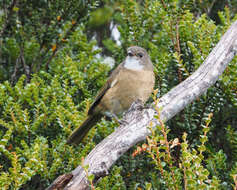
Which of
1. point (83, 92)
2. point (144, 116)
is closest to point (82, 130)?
point (83, 92)

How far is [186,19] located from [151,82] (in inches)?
33.3

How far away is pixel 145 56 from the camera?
3955mm

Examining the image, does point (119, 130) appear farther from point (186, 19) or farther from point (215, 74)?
point (186, 19)

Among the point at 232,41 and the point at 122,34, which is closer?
the point at 232,41

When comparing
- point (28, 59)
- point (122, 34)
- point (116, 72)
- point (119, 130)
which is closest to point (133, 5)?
point (122, 34)

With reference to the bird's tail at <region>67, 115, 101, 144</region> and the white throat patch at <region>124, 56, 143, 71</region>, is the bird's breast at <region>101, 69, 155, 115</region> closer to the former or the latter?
the white throat patch at <region>124, 56, 143, 71</region>

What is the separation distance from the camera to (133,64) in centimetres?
387

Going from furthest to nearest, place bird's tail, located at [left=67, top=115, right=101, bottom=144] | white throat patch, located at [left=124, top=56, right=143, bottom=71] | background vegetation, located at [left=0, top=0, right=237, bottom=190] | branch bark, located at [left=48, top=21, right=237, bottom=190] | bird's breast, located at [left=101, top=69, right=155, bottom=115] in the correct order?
1. white throat patch, located at [left=124, top=56, right=143, bottom=71]
2. bird's breast, located at [left=101, top=69, right=155, bottom=115]
3. bird's tail, located at [left=67, top=115, right=101, bottom=144]
4. background vegetation, located at [left=0, top=0, right=237, bottom=190]
5. branch bark, located at [left=48, top=21, right=237, bottom=190]

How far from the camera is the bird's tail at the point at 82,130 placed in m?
3.35

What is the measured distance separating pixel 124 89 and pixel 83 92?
1.61 ft

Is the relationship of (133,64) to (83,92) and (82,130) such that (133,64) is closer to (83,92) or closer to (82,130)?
(83,92)

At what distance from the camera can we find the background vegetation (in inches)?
122

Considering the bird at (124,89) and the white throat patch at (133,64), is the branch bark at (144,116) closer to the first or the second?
the bird at (124,89)

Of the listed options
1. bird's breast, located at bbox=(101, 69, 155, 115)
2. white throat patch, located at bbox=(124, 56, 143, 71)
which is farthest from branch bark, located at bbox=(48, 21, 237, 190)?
white throat patch, located at bbox=(124, 56, 143, 71)
